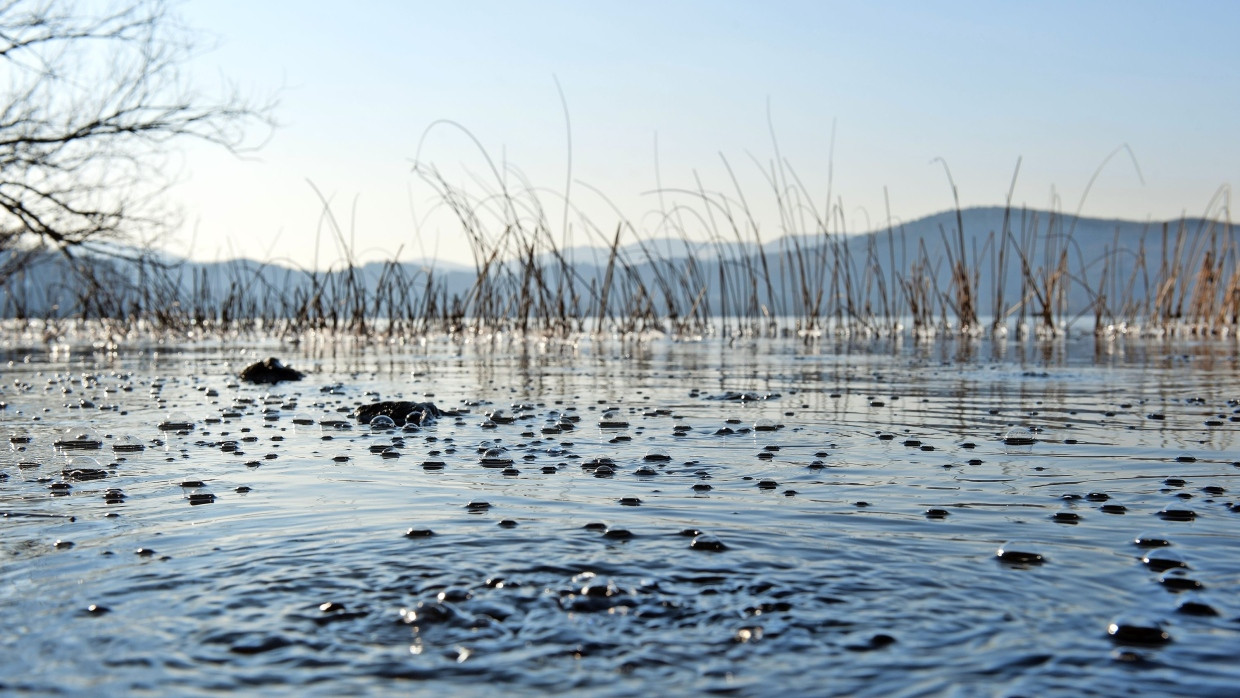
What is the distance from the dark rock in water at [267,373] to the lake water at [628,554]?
2429 mm

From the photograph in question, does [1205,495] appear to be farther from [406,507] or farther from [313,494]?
[313,494]

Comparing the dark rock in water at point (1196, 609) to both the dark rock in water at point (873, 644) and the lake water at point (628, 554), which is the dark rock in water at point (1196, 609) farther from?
the dark rock in water at point (873, 644)

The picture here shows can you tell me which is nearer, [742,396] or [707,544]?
[707,544]

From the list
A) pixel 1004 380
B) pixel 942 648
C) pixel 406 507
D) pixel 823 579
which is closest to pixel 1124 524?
pixel 823 579

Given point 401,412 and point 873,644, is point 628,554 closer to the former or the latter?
point 873,644

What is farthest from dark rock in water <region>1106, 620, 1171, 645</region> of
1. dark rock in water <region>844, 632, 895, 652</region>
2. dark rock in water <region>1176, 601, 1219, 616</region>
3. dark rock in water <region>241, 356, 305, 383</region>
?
dark rock in water <region>241, 356, 305, 383</region>

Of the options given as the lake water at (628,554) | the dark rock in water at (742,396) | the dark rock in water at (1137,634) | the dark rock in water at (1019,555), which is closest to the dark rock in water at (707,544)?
the lake water at (628,554)

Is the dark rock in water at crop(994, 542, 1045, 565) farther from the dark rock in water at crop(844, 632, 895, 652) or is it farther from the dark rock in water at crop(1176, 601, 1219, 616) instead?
the dark rock in water at crop(844, 632, 895, 652)

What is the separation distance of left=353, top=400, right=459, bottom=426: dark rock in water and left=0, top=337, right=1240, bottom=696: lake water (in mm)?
166

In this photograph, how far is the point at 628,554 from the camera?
248 cm

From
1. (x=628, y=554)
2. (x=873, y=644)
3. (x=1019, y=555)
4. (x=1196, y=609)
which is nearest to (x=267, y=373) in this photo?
(x=628, y=554)

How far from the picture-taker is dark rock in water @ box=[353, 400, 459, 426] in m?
5.26

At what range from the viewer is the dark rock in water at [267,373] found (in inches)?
322

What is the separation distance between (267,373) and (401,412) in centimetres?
336
